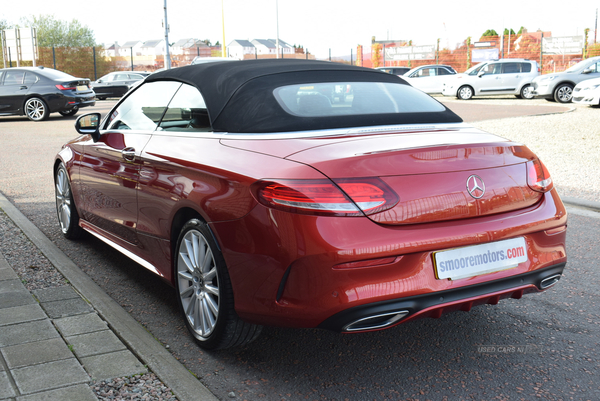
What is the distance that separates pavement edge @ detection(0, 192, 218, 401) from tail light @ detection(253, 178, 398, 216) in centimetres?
93

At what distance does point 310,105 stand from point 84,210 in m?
2.48

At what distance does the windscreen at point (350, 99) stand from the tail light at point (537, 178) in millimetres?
732

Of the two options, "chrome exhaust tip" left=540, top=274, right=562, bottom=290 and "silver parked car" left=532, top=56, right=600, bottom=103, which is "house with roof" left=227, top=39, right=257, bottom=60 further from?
"chrome exhaust tip" left=540, top=274, right=562, bottom=290

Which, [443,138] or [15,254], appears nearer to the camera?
[443,138]

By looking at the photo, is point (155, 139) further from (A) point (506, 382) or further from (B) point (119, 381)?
(A) point (506, 382)

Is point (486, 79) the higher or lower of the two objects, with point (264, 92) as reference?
higher

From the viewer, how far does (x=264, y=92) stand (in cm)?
333

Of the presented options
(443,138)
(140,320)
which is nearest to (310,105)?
(443,138)

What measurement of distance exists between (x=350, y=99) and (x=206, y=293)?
4.57ft

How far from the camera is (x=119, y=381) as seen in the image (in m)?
2.79

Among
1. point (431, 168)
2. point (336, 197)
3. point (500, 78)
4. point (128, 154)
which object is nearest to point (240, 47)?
point (500, 78)

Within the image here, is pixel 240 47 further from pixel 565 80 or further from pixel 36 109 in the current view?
pixel 36 109

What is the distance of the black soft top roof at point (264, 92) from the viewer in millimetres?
3152

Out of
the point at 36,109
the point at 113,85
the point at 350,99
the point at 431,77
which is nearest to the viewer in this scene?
the point at 350,99
